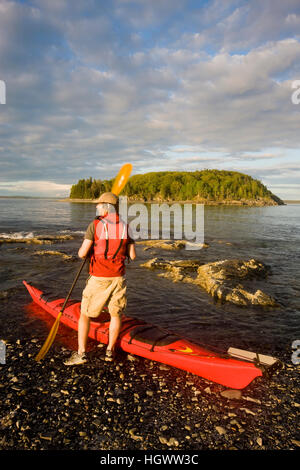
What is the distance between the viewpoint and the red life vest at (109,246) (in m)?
5.19

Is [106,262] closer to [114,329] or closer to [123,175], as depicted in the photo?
[114,329]

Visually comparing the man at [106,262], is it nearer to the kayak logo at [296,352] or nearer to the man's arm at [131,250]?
the man's arm at [131,250]


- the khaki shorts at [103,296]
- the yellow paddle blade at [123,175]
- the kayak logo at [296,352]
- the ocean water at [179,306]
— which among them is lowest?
the kayak logo at [296,352]

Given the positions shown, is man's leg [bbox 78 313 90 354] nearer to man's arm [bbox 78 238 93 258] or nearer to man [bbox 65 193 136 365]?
man [bbox 65 193 136 365]

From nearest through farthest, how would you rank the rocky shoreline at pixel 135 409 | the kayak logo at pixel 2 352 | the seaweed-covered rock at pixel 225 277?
1. the rocky shoreline at pixel 135 409
2. the kayak logo at pixel 2 352
3. the seaweed-covered rock at pixel 225 277

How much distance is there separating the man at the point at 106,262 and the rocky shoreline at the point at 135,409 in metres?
0.74

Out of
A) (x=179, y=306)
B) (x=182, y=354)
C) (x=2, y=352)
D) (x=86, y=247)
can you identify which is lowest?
(x=179, y=306)

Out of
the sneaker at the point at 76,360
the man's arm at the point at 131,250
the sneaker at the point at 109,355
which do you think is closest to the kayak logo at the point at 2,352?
the sneaker at the point at 76,360

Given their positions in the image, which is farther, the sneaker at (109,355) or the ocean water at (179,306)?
the ocean water at (179,306)

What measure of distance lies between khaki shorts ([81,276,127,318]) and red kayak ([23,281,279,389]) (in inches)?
36.5

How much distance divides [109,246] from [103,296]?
108 cm

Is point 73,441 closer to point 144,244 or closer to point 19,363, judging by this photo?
point 19,363

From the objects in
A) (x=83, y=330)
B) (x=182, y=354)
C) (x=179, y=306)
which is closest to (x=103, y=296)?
(x=83, y=330)

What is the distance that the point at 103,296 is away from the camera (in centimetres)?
543
